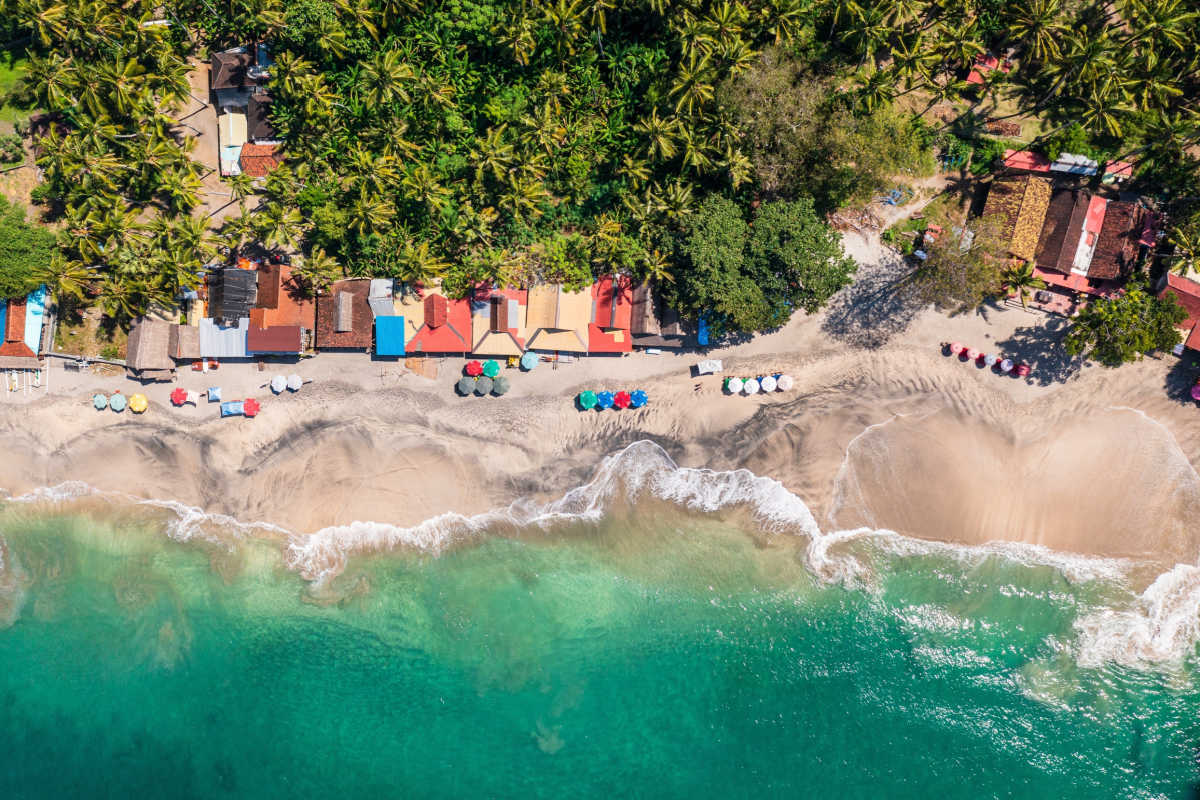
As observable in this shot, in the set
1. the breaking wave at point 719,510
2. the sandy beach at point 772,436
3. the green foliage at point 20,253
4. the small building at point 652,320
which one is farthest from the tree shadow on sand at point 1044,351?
the green foliage at point 20,253

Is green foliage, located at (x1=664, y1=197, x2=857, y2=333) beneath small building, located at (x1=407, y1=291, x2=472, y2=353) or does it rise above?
above

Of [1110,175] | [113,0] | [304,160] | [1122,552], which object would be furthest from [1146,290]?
[113,0]

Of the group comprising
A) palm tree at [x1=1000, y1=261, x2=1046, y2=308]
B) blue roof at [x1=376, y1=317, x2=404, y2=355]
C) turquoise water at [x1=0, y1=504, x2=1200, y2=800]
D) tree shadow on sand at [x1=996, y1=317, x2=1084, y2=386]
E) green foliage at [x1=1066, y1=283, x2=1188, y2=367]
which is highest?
palm tree at [x1=1000, y1=261, x2=1046, y2=308]

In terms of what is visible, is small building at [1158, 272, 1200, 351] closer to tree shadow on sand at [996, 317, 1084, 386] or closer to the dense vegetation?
the dense vegetation

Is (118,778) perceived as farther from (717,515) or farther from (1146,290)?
(1146,290)

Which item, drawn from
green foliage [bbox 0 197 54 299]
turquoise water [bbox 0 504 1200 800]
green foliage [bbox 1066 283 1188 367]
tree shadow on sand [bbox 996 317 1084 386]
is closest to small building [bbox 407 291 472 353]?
turquoise water [bbox 0 504 1200 800]
